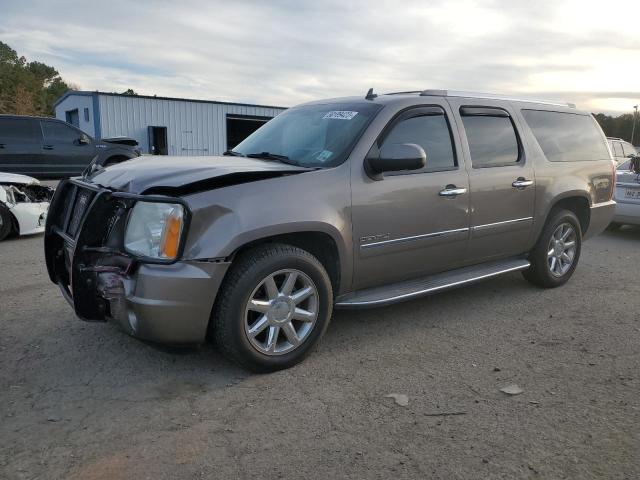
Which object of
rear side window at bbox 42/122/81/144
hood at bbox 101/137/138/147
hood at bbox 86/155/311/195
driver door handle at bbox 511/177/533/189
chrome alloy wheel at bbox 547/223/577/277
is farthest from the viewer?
hood at bbox 101/137/138/147

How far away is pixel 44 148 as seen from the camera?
488 inches

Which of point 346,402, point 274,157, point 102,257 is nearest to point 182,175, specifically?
point 102,257

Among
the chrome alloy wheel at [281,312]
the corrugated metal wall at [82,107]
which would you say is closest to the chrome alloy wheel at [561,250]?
the chrome alloy wheel at [281,312]

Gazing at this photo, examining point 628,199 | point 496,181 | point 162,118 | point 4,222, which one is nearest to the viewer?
point 496,181

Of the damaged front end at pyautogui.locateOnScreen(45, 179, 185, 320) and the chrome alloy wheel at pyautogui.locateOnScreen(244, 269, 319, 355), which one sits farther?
the chrome alloy wheel at pyautogui.locateOnScreen(244, 269, 319, 355)

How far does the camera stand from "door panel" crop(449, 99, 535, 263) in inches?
174

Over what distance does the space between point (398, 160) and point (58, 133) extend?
448 inches

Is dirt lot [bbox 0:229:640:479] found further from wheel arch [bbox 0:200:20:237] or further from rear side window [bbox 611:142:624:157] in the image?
rear side window [bbox 611:142:624:157]

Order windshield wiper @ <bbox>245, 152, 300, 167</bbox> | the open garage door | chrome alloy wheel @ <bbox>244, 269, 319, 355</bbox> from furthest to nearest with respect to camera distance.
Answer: the open garage door
windshield wiper @ <bbox>245, 152, 300, 167</bbox>
chrome alloy wheel @ <bbox>244, 269, 319, 355</bbox>

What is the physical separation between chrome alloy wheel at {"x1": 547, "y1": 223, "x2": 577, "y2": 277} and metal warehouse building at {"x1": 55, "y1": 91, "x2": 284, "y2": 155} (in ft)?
90.4

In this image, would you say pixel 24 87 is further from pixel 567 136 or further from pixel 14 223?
pixel 567 136

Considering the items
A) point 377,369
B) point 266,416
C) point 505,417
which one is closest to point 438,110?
point 377,369

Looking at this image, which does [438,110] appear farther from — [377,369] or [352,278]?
[377,369]

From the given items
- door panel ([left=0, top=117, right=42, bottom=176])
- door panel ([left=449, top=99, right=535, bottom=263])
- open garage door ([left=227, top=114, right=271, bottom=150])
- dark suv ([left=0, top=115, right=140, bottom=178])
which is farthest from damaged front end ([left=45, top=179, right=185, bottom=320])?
open garage door ([left=227, top=114, right=271, bottom=150])
